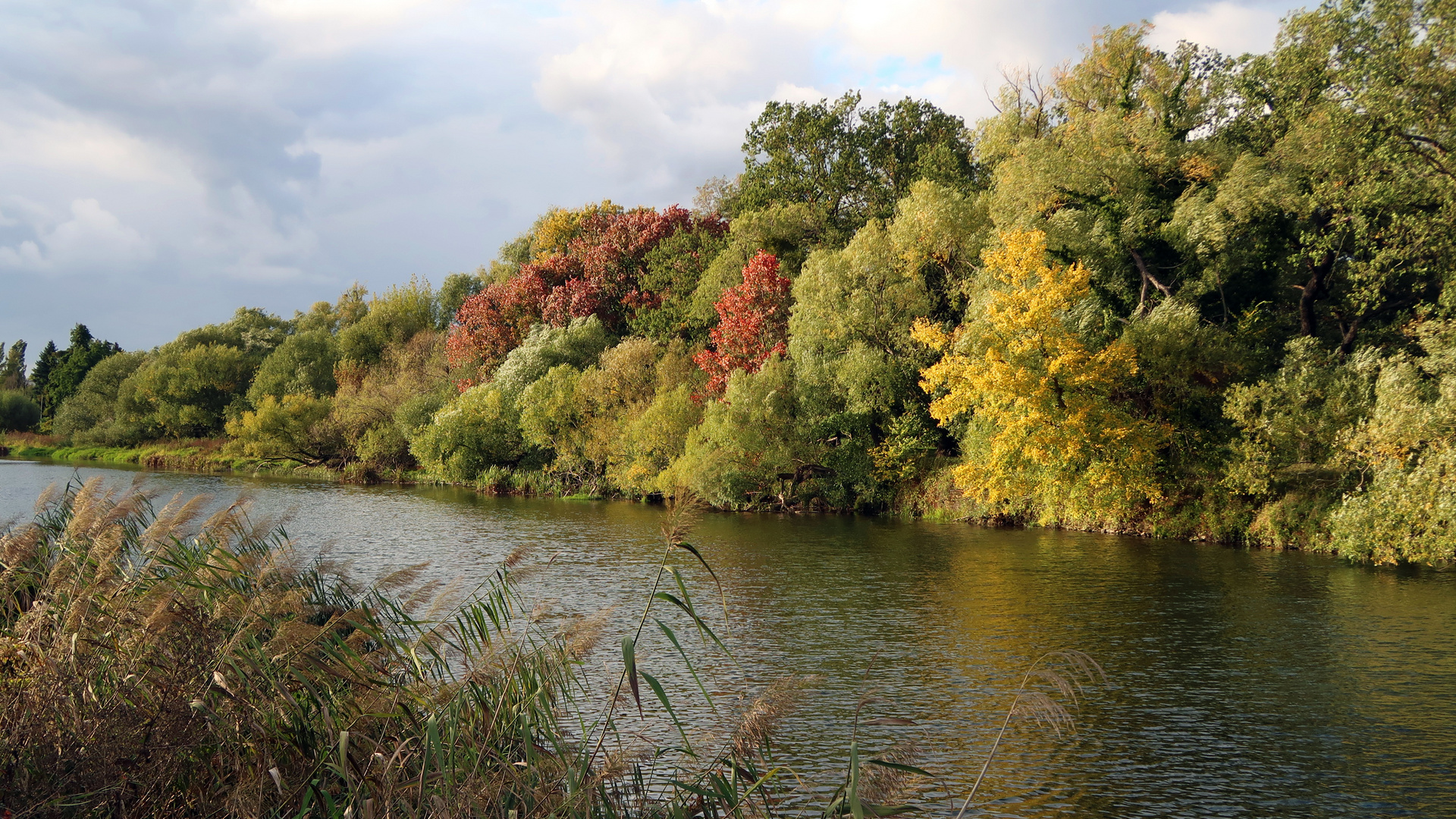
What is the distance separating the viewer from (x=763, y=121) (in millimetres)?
47719

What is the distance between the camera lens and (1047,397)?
28953 mm

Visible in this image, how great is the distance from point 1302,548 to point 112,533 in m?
28.2

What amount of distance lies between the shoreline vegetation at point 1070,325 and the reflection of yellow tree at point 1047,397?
11cm

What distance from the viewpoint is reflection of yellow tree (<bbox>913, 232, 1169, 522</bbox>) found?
2866 cm

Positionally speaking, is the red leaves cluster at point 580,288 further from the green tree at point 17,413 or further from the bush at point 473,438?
the green tree at point 17,413

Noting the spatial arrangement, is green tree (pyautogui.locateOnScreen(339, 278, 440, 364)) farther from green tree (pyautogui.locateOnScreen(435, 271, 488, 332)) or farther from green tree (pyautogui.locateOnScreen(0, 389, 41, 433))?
green tree (pyautogui.locateOnScreen(0, 389, 41, 433))

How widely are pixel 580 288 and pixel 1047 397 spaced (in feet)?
107

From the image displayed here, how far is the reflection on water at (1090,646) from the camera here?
1025 cm

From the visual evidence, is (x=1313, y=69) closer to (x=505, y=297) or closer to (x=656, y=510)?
(x=656, y=510)

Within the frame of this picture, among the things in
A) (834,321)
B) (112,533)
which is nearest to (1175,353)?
(834,321)

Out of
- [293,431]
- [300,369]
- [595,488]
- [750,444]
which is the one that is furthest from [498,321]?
[750,444]

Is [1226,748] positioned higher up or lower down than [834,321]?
lower down

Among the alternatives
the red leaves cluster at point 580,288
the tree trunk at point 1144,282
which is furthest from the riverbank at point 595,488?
the red leaves cluster at point 580,288

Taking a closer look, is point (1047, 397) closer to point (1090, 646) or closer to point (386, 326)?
point (1090, 646)
